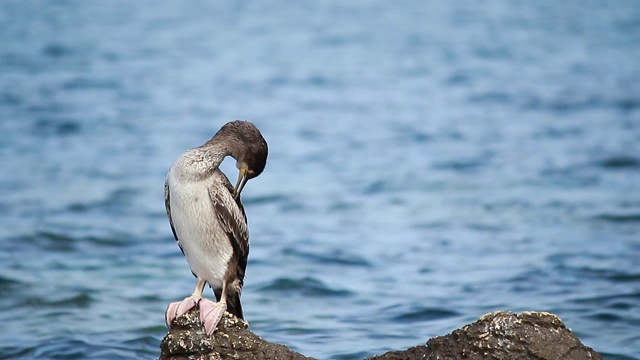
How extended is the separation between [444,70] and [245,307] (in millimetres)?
14324

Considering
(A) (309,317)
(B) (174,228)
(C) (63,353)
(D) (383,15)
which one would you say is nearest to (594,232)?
(A) (309,317)

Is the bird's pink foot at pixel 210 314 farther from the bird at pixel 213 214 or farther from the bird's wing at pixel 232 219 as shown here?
the bird's wing at pixel 232 219

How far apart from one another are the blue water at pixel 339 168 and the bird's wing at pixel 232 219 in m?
2.07

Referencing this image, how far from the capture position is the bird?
601 centimetres

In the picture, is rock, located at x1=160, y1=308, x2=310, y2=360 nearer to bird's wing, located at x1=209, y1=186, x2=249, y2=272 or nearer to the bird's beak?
bird's wing, located at x1=209, y1=186, x2=249, y2=272

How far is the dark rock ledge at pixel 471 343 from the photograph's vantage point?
545 cm

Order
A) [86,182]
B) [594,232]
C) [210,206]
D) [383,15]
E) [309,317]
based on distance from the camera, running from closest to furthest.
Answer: [210,206], [309,317], [594,232], [86,182], [383,15]

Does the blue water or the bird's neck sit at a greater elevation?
the blue water

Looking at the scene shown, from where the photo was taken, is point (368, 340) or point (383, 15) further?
point (383, 15)

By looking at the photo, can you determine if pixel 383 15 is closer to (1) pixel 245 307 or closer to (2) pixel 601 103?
(2) pixel 601 103

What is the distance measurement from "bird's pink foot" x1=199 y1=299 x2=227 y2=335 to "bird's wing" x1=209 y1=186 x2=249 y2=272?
0.49 m

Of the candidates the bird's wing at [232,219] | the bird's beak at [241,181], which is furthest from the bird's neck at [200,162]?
the bird's beak at [241,181]

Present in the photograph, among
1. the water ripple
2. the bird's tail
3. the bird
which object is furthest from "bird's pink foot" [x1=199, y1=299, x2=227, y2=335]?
the water ripple

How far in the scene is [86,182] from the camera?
49.6ft
